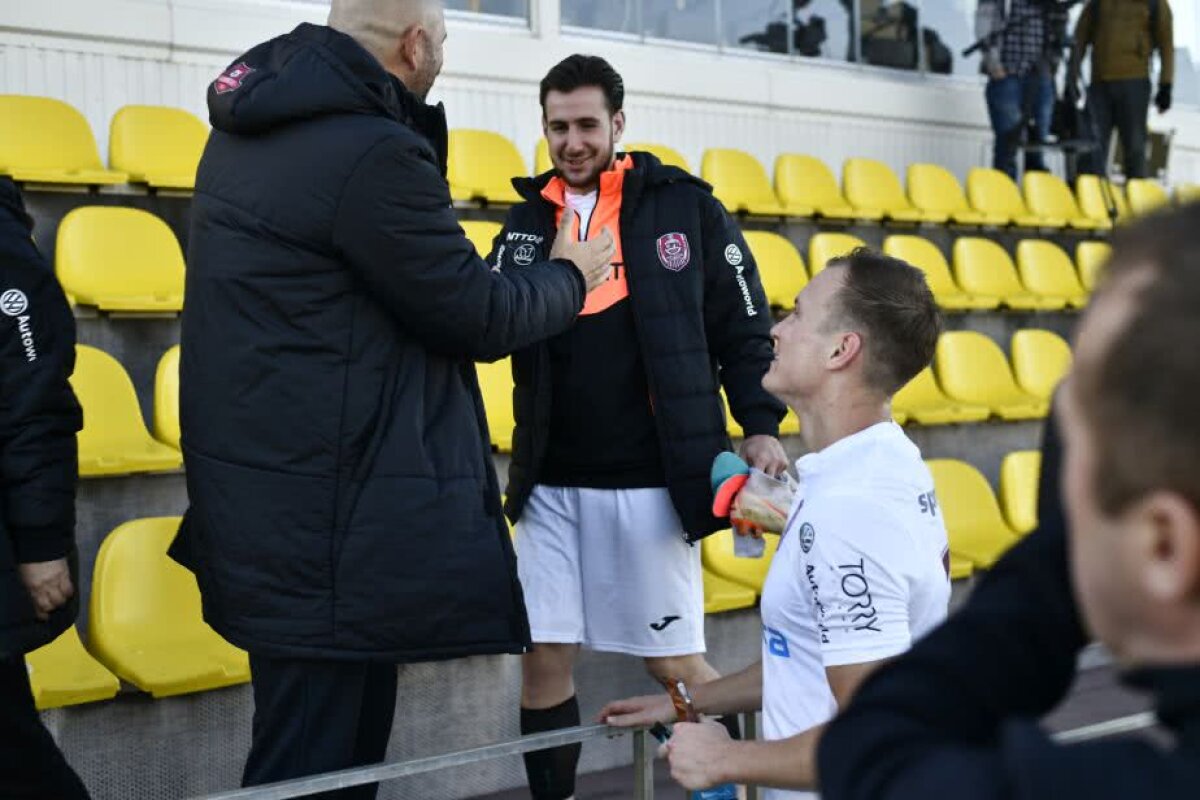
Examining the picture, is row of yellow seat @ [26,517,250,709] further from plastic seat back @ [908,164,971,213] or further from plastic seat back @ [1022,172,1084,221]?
plastic seat back @ [1022,172,1084,221]

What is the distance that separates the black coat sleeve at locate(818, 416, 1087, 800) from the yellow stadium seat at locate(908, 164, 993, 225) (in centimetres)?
622

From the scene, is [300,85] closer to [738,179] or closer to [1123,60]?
[738,179]

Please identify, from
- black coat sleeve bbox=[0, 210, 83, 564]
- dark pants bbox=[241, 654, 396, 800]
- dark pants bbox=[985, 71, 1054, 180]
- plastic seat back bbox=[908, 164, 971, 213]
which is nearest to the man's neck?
dark pants bbox=[241, 654, 396, 800]

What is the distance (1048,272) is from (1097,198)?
1448 mm

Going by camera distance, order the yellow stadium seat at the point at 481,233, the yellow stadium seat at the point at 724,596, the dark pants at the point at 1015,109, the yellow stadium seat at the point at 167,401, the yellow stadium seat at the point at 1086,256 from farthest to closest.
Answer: the dark pants at the point at 1015,109 < the yellow stadium seat at the point at 1086,256 < the yellow stadium seat at the point at 481,233 < the yellow stadium seat at the point at 724,596 < the yellow stadium seat at the point at 167,401

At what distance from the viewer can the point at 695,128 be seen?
273 inches

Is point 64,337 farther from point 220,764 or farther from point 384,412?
point 220,764

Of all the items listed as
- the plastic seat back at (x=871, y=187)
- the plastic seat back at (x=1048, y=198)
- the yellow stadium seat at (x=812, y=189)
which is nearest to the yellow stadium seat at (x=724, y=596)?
the yellow stadium seat at (x=812, y=189)

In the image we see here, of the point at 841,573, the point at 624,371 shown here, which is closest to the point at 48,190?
the point at 624,371

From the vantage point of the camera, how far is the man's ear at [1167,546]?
22.2 inches

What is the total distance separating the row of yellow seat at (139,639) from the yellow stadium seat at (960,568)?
2.29 metres

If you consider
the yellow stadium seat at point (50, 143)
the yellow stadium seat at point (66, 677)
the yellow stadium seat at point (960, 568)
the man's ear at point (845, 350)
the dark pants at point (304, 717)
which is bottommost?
the yellow stadium seat at point (960, 568)

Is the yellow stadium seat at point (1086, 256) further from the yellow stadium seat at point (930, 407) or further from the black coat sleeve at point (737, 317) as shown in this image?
the black coat sleeve at point (737, 317)

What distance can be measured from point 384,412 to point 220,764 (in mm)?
1410
